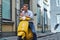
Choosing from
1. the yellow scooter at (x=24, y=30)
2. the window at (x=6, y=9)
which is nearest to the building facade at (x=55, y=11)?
the window at (x=6, y=9)

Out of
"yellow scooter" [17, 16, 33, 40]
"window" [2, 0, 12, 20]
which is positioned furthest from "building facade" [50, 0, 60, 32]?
"yellow scooter" [17, 16, 33, 40]

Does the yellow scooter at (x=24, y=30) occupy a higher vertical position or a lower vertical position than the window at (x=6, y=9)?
lower

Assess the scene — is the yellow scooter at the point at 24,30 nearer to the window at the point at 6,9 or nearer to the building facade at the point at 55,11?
the window at the point at 6,9

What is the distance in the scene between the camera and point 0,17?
1367 centimetres

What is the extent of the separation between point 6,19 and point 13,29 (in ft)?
4.48

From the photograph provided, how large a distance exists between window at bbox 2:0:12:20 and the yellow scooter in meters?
7.50

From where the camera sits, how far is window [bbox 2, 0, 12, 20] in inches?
594

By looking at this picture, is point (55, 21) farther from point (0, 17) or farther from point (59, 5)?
point (0, 17)

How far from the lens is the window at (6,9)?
49.5 feet

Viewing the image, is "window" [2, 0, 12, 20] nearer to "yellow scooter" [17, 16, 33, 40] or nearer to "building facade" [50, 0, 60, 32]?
"yellow scooter" [17, 16, 33, 40]

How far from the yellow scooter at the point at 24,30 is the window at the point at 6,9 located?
7503mm

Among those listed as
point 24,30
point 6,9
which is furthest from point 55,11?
point 24,30

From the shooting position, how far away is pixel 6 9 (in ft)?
51.2

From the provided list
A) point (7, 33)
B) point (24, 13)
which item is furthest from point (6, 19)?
point (24, 13)
